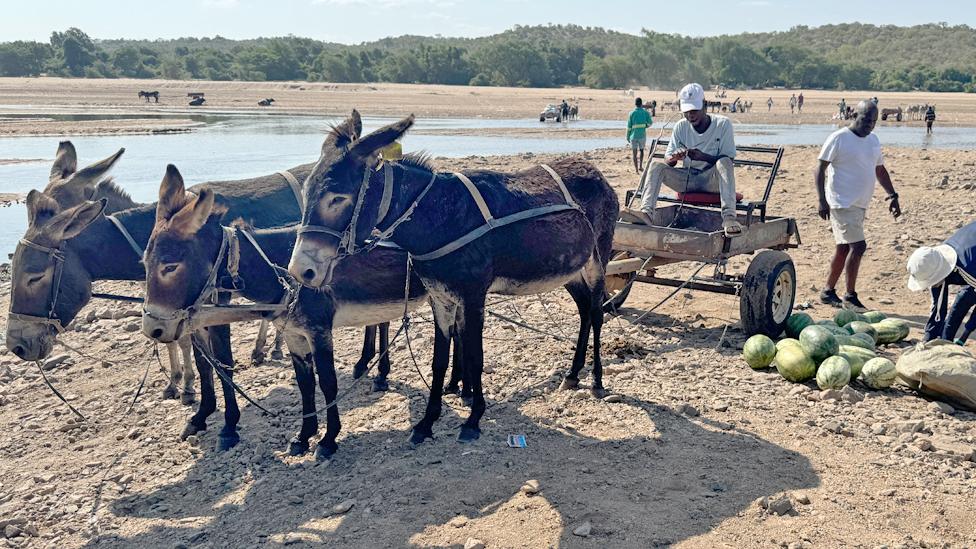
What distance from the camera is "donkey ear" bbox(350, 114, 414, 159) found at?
5.55 metres

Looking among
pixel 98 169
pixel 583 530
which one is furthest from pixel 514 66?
pixel 583 530

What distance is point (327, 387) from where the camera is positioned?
6.39 metres

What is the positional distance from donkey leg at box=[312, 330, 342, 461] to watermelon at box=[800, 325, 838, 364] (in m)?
4.16

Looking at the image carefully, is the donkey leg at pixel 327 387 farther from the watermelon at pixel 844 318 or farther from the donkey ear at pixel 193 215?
the watermelon at pixel 844 318

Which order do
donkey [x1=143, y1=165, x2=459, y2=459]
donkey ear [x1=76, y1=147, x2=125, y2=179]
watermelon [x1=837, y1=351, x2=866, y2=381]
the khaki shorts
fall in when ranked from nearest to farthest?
donkey [x1=143, y1=165, x2=459, y2=459], donkey ear [x1=76, y1=147, x2=125, y2=179], watermelon [x1=837, y1=351, x2=866, y2=381], the khaki shorts

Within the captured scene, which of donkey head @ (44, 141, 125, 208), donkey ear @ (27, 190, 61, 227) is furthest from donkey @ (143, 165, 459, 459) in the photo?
donkey head @ (44, 141, 125, 208)

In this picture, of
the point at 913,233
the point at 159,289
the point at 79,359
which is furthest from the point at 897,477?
the point at 913,233

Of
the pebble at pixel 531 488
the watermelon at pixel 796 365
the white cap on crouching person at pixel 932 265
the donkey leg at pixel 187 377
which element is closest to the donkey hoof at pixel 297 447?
the donkey leg at pixel 187 377

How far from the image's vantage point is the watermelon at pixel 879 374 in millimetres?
7008

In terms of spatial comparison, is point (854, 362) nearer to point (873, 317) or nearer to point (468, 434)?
point (873, 317)

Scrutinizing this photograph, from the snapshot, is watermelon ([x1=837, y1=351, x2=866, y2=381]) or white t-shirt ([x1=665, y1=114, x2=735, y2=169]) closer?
watermelon ([x1=837, y1=351, x2=866, y2=381])

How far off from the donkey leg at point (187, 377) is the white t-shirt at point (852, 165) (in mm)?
7231

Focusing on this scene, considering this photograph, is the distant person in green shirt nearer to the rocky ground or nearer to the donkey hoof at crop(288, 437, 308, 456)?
the rocky ground

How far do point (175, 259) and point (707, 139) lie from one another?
18.5 ft
